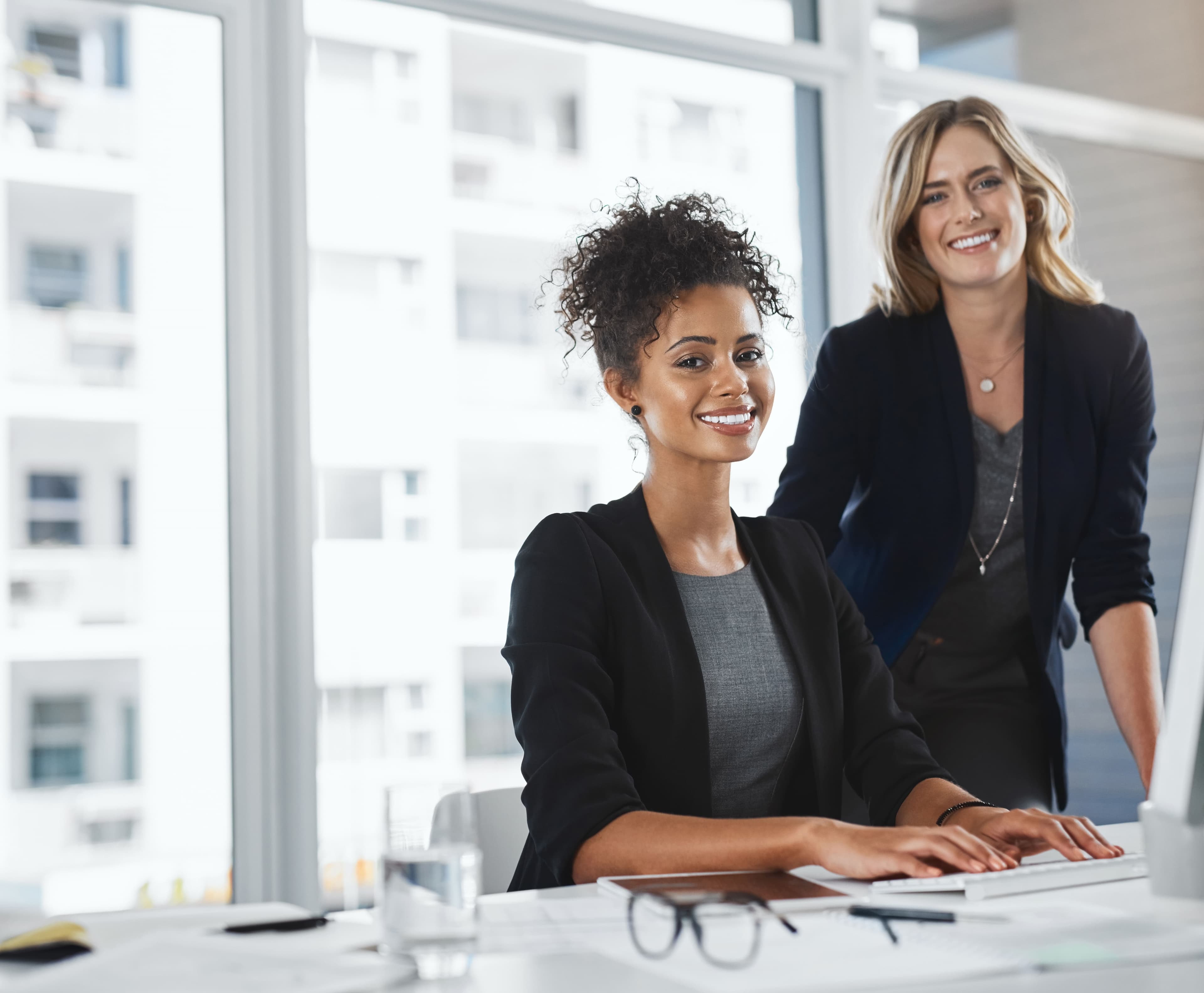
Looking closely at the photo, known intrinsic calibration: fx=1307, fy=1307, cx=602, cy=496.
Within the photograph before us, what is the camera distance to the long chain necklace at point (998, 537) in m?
2.18

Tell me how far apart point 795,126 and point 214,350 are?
1.57m

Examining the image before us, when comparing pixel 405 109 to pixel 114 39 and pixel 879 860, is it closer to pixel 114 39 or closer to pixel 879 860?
pixel 114 39

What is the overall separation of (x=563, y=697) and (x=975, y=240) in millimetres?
1210

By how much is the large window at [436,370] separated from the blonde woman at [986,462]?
0.56 m

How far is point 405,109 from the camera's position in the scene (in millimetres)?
2688

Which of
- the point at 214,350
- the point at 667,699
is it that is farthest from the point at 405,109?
the point at 667,699

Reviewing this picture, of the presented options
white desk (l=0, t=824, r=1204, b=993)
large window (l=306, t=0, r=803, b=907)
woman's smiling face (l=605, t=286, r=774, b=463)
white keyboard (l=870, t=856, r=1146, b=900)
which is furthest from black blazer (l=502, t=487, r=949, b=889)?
large window (l=306, t=0, r=803, b=907)

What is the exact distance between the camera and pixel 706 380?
1666 mm

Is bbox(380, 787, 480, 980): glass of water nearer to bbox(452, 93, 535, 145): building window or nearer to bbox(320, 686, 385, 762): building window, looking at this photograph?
bbox(320, 686, 385, 762): building window

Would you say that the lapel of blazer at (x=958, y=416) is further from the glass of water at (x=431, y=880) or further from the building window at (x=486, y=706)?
the glass of water at (x=431, y=880)

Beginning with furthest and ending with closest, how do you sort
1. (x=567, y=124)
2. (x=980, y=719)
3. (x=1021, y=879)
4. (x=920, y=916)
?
1. (x=567, y=124)
2. (x=980, y=719)
3. (x=1021, y=879)
4. (x=920, y=916)

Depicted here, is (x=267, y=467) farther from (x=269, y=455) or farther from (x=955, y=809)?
(x=955, y=809)

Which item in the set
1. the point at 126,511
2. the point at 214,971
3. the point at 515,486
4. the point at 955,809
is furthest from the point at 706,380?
the point at 126,511

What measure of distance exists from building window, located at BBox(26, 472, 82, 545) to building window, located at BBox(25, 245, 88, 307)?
309 mm
